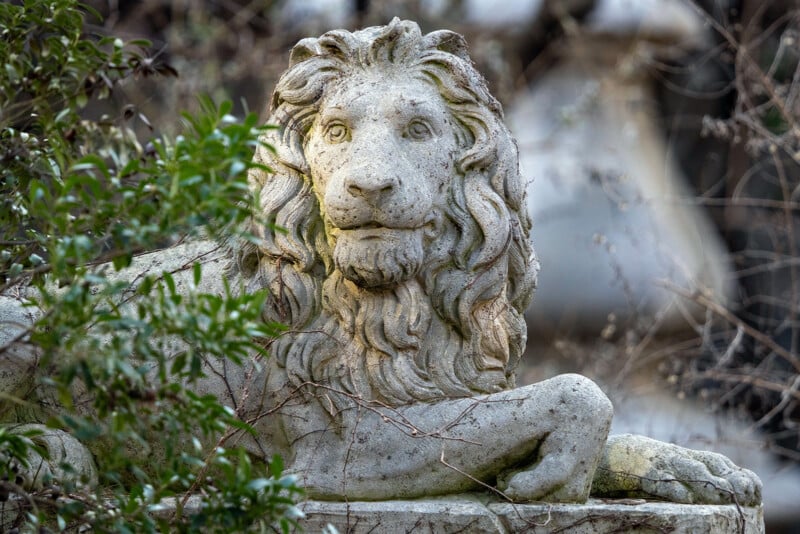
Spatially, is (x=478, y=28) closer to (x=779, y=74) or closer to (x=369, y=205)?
(x=779, y=74)

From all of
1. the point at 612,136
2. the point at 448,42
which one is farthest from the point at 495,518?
the point at 612,136

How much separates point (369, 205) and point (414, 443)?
72 centimetres

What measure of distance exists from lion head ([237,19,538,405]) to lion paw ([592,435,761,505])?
0.45 metres

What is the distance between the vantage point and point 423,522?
4.46m

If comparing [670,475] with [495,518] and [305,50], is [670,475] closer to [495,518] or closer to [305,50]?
[495,518]

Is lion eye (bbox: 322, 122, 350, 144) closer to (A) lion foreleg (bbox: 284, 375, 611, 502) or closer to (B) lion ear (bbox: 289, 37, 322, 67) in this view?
(B) lion ear (bbox: 289, 37, 322, 67)

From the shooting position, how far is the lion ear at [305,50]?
4898 mm

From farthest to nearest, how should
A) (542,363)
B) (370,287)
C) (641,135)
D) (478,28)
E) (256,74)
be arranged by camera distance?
(641,135) → (478,28) → (256,74) → (542,363) → (370,287)

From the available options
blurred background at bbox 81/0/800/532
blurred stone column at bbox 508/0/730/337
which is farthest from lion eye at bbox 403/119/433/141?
blurred stone column at bbox 508/0/730/337

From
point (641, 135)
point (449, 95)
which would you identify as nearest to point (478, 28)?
point (641, 135)

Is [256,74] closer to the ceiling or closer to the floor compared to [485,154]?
closer to the floor

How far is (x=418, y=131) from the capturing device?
4734 mm

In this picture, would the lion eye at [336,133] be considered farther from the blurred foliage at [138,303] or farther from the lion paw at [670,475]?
the lion paw at [670,475]

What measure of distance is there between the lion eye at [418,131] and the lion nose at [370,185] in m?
0.25
